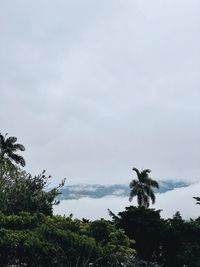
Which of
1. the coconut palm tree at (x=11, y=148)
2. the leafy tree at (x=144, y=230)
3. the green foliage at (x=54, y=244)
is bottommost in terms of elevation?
the green foliage at (x=54, y=244)

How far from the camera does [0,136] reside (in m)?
75.3

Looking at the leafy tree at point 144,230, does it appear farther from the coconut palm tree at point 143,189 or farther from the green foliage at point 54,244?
the coconut palm tree at point 143,189

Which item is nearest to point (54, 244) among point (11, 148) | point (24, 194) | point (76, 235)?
point (76, 235)

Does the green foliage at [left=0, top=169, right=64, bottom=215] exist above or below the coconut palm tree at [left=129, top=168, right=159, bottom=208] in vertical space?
below

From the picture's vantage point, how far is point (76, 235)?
37.7m

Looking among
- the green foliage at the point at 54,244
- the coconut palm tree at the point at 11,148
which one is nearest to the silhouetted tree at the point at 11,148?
the coconut palm tree at the point at 11,148

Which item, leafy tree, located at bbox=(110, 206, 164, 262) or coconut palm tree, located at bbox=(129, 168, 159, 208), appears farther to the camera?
coconut palm tree, located at bbox=(129, 168, 159, 208)

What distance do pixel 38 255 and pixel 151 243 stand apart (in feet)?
52.2

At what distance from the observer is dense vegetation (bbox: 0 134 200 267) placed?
37344 millimetres

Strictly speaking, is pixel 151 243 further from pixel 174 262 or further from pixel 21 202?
pixel 21 202

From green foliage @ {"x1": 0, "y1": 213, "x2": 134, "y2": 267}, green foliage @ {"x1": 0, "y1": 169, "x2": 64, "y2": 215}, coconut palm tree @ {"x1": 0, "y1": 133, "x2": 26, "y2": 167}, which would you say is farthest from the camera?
coconut palm tree @ {"x1": 0, "y1": 133, "x2": 26, "y2": 167}

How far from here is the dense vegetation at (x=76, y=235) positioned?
37.3m

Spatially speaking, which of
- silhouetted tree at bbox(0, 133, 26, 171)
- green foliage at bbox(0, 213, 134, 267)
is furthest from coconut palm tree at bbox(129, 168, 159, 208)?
green foliage at bbox(0, 213, 134, 267)

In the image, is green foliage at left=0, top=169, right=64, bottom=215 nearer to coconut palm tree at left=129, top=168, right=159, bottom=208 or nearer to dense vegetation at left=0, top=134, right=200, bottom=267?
dense vegetation at left=0, top=134, right=200, bottom=267
